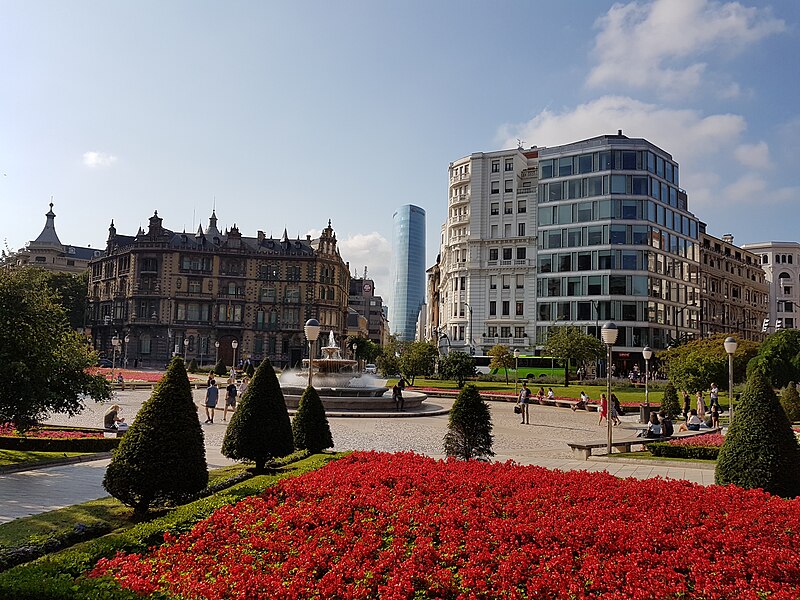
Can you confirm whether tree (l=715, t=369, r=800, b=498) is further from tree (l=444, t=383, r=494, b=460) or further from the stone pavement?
tree (l=444, t=383, r=494, b=460)

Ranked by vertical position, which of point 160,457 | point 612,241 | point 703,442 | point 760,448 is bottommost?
point 703,442

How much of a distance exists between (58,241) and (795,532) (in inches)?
5661

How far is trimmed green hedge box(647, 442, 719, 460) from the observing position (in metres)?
18.0

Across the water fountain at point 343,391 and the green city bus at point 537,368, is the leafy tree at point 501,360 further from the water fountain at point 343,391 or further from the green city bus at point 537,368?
the water fountain at point 343,391

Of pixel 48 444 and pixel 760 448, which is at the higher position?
pixel 760 448

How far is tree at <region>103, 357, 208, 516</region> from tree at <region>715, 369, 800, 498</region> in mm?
8569

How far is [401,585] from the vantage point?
6660 millimetres

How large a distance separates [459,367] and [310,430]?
3581 cm

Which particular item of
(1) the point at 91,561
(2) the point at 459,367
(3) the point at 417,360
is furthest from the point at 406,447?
(3) the point at 417,360

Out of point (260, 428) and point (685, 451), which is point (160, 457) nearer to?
point (260, 428)

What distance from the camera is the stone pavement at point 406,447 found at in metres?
12.0

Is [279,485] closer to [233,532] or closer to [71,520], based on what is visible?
[233,532]

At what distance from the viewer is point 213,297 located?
92.1m

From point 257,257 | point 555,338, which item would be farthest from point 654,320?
point 257,257
